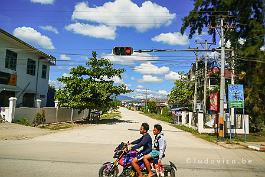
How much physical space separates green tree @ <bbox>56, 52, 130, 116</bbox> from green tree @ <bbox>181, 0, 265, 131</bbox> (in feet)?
30.2

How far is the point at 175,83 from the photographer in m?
57.2

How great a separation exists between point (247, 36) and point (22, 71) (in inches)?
800

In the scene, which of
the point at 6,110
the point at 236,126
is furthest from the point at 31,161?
the point at 236,126

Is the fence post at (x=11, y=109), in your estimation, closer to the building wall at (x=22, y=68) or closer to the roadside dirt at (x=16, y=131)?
the roadside dirt at (x=16, y=131)

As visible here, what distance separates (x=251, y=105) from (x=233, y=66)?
3685 millimetres

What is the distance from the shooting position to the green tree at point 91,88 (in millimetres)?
32375

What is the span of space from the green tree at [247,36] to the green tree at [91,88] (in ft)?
30.2

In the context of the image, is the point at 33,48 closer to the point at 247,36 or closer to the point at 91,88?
the point at 91,88

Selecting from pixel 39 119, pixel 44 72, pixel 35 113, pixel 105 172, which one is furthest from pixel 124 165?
pixel 44 72

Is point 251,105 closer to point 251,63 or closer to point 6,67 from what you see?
point 251,63

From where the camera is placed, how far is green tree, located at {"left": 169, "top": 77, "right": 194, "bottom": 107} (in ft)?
180

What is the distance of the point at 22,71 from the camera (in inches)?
1259

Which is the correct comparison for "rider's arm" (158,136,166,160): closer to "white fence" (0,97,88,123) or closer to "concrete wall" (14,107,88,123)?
"white fence" (0,97,88,123)

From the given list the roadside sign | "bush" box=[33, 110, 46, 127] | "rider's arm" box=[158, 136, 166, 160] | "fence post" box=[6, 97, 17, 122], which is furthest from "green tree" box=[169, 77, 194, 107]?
"rider's arm" box=[158, 136, 166, 160]
